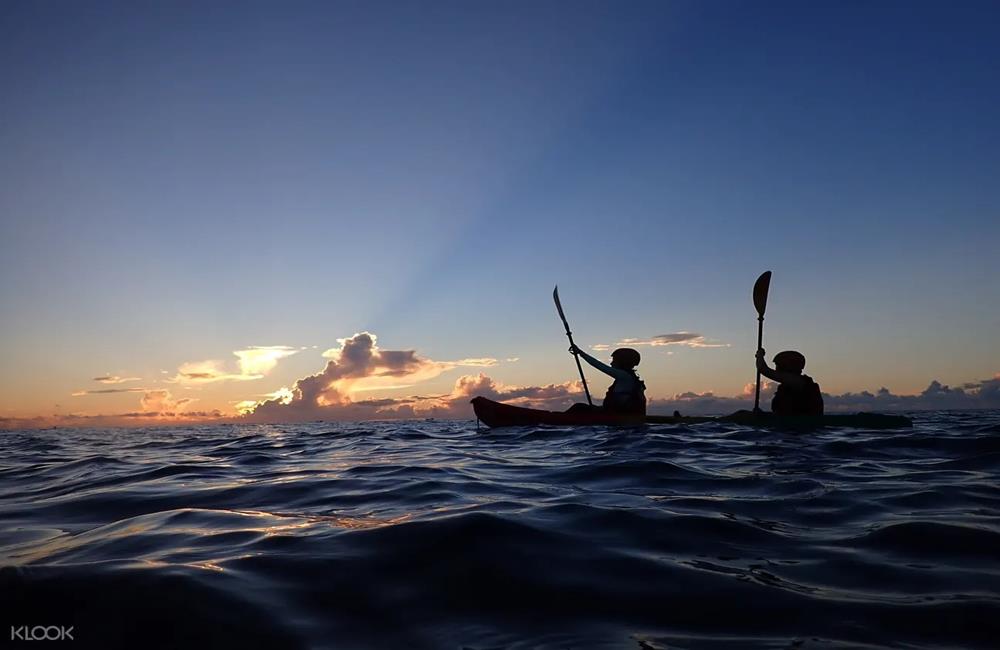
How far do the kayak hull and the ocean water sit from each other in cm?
Result: 683

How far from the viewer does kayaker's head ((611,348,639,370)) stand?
1577cm

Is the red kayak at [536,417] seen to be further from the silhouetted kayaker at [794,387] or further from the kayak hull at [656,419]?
the silhouetted kayaker at [794,387]

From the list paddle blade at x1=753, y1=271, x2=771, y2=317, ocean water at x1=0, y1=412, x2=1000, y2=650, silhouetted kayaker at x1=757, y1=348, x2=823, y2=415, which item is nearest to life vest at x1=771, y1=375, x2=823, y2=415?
silhouetted kayaker at x1=757, y1=348, x2=823, y2=415

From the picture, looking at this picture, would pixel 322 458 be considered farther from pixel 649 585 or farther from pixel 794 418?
pixel 794 418

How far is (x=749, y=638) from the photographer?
2139mm

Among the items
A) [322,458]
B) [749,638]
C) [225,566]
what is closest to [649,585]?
[749,638]

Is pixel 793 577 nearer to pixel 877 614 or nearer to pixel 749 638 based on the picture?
pixel 877 614

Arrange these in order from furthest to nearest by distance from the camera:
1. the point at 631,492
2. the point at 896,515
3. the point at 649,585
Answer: the point at 631,492 → the point at 896,515 → the point at 649,585

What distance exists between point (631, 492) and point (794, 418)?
31.7 ft

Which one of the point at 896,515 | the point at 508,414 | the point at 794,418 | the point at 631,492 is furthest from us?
the point at 508,414

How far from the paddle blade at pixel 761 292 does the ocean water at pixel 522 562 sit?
9735mm

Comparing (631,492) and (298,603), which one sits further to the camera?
(631,492)

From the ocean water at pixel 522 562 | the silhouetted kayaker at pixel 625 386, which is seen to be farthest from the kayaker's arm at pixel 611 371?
the ocean water at pixel 522 562

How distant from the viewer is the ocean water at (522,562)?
Result: 220 cm
